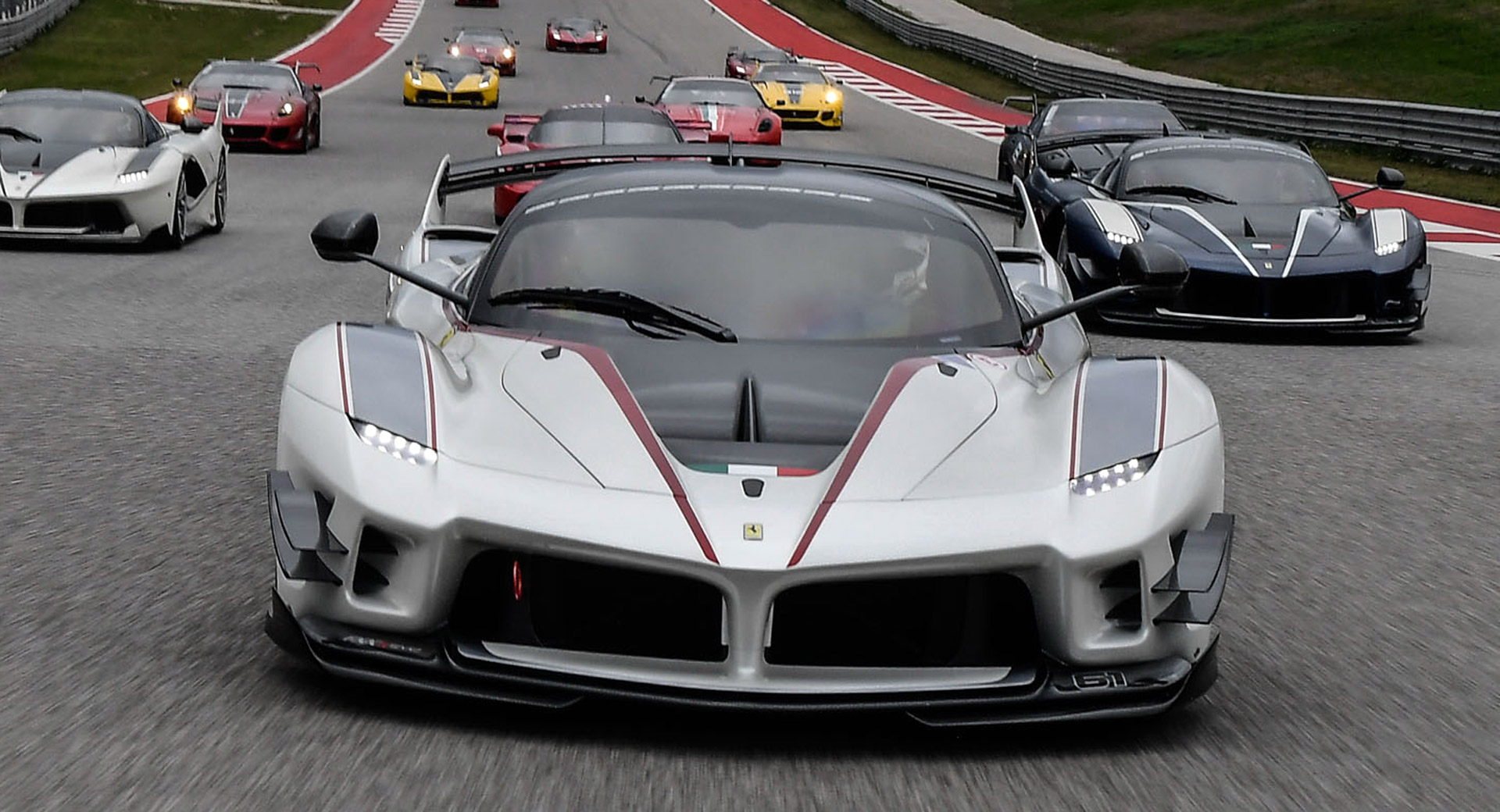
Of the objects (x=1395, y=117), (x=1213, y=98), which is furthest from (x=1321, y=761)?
(x=1213, y=98)

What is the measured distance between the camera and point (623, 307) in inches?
199

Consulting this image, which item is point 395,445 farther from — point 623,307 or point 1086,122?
point 1086,122

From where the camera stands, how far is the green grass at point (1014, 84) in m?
25.6

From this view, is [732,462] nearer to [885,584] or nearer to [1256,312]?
[885,584]

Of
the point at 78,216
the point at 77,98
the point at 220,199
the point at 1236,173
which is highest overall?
the point at 1236,173

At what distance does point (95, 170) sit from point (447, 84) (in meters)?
24.0

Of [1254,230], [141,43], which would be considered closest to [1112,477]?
[1254,230]

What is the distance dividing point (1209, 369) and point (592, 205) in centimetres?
586

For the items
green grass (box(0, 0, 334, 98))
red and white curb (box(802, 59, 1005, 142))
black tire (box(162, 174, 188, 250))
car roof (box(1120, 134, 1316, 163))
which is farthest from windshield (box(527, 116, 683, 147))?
green grass (box(0, 0, 334, 98))

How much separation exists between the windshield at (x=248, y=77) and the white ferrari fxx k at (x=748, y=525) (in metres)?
23.7

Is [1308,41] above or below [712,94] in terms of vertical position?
below

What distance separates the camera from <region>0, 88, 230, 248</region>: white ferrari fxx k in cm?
1443

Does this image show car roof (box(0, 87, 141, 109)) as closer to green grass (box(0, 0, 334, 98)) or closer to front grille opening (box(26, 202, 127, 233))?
front grille opening (box(26, 202, 127, 233))

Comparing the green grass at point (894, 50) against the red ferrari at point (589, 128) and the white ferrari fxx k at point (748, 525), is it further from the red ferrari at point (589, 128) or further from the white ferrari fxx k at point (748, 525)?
the white ferrari fxx k at point (748, 525)
